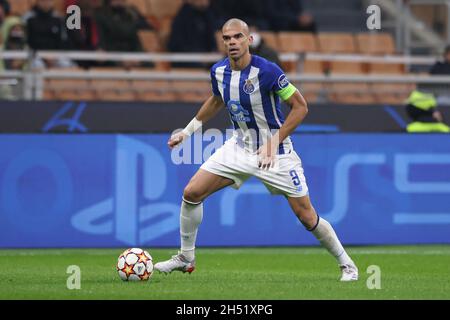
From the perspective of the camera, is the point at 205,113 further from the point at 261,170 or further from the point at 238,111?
the point at 261,170

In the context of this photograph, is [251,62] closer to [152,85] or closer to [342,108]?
[342,108]

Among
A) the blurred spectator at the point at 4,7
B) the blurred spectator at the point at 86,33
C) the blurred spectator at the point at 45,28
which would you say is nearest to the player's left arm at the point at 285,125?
the blurred spectator at the point at 45,28

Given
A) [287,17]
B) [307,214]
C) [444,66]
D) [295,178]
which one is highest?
[287,17]

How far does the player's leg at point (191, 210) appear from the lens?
1062 cm

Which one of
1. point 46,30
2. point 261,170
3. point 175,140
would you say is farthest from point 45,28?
point 261,170

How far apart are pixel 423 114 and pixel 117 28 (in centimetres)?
511

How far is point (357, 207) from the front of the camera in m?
15.4

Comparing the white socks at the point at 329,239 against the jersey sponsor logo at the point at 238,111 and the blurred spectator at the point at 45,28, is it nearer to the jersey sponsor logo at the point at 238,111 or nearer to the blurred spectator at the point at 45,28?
the jersey sponsor logo at the point at 238,111

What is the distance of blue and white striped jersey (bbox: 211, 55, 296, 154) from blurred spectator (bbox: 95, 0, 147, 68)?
26.6 feet

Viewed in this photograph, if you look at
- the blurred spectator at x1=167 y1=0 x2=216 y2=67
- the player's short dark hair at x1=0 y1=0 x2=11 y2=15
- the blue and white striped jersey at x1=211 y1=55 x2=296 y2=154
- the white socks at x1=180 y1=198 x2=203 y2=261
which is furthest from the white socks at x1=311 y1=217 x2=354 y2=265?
the player's short dark hair at x1=0 y1=0 x2=11 y2=15

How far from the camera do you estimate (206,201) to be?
15141 mm

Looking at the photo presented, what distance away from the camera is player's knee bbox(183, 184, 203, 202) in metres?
10.6
